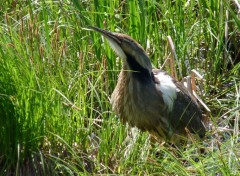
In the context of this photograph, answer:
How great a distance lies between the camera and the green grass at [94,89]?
3684 mm

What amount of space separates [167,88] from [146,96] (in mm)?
144

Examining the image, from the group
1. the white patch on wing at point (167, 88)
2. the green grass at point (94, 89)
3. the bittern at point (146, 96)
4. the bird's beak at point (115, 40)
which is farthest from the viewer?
the white patch on wing at point (167, 88)

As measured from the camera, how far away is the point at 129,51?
4023 millimetres

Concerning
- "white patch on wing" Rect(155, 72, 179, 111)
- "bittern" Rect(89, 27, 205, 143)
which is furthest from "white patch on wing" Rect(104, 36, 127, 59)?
"white patch on wing" Rect(155, 72, 179, 111)

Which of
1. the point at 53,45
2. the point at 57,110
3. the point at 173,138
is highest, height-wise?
the point at 53,45

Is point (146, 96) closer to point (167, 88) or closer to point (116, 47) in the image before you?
point (167, 88)

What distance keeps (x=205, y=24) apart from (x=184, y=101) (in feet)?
2.47

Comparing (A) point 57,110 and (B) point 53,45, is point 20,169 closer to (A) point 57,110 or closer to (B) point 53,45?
(A) point 57,110

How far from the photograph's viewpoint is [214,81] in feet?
15.9

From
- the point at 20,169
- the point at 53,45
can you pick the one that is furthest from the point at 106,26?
the point at 20,169

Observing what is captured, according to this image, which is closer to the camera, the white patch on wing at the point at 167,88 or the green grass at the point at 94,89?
the green grass at the point at 94,89

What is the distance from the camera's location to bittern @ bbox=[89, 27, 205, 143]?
4055mm

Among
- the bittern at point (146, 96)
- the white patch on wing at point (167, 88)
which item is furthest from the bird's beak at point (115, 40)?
the white patch on wing at point (167, 88)

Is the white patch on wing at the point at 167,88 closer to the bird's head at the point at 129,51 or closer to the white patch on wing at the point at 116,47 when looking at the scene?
the bird's head at the point at 129,51
